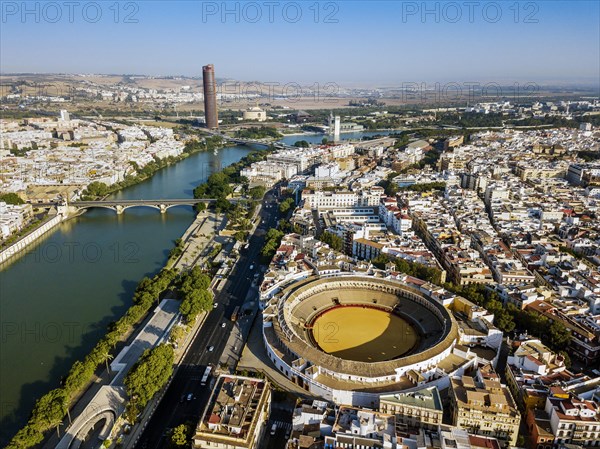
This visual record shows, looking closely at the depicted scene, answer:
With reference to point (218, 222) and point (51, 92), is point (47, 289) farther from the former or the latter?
point (51, 92)

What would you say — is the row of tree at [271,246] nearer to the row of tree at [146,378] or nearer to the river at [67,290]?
the river at [67,290]

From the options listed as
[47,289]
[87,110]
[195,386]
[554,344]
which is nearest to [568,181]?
[554,344]

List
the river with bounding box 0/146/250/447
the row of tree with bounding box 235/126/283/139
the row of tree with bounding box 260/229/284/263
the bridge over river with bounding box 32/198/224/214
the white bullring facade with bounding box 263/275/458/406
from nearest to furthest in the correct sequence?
the white bullring facade with bounding box 263/275/458/406 → the river with bounding box 0/146/250/447 → the row of tree with bounding box 260/229/284/263 → the bridge over river with bounding box 32/198/224/214 → the row of tree with bounding box 235/126/283/139

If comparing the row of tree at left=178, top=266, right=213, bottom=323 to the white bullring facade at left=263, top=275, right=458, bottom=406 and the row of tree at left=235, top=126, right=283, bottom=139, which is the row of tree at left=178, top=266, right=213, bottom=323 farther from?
the row of tree at left=235, top=126, right=283, bottom=139

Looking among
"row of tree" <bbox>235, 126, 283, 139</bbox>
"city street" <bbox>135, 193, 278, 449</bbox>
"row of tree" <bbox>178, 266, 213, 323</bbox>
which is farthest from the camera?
"row of tree" <bbox>235, 126, 283, 139</bbox>

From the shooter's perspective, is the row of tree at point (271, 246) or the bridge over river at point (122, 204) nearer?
the row of tree at point (271, 246)

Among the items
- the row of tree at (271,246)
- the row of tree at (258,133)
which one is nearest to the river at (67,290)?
the row of tree at (271,246)

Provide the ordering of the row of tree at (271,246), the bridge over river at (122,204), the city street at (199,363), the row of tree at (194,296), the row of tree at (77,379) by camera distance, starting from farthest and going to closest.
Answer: the bridge over river at (122,204) → the row of tree at (271,246) → the row of tree at (194,296) → the city street at (199,363) → the row of tree at (77,379)

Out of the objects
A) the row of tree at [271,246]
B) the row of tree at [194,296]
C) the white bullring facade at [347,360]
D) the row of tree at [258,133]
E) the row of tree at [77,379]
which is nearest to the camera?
the row of tree at [77,379]

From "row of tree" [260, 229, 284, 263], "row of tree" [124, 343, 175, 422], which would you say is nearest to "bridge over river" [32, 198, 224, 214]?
"row of tree" [260, 229, 284, 263]
